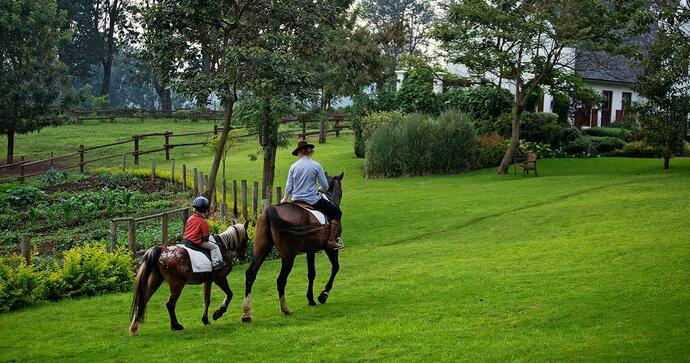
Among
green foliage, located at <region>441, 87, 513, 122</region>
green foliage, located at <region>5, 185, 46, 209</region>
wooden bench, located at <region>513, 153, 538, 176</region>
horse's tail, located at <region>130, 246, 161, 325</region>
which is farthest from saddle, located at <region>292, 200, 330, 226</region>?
green foliage, located at <region>441, 87, 513, 122</region>

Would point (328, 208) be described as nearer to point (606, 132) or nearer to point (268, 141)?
point (268, 141)

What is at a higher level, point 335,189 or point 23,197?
point 335,189

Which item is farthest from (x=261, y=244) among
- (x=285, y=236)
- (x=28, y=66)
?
(x=28, y=66)

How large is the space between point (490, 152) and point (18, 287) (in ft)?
79.3

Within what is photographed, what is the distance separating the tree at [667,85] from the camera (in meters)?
30.1

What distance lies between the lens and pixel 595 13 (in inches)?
1237

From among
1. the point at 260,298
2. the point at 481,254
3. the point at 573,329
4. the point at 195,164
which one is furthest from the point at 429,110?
the point at 573,329

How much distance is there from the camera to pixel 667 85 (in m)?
30.5

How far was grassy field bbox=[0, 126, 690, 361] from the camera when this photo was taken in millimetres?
10383

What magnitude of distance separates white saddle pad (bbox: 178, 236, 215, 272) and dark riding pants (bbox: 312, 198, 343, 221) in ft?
7.15

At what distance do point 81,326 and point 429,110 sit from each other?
30.7 m

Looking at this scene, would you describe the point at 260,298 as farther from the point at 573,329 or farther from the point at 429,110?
the point at 429,110

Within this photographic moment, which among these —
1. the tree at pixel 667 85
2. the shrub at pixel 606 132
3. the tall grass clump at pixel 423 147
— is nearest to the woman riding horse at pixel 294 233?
the tall grass clump at pixel 423 147

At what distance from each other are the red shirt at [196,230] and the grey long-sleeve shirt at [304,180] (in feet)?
6.23
